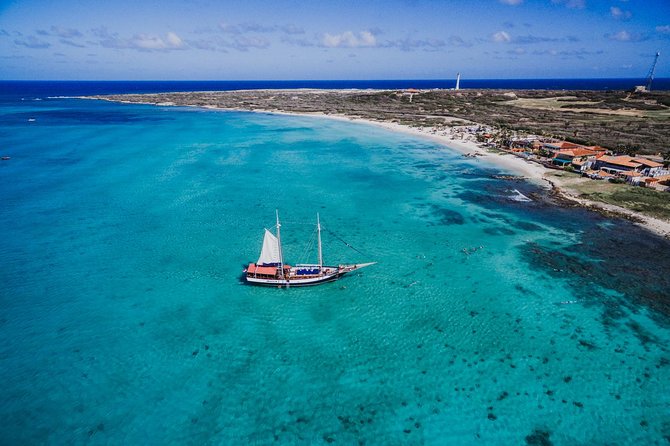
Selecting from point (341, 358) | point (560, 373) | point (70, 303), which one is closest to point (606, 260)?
point (560, 373)

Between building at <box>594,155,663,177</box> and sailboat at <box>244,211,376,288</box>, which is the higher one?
building at <box>594,155,663,177</box>

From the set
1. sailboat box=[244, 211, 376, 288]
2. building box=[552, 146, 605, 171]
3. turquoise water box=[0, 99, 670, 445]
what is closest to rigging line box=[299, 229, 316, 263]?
turquoise water box=[0, 99, 670, 445]

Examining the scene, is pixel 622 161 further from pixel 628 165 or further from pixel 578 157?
pixel 578 157

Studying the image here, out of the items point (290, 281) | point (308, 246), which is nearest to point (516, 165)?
point (308, 246)

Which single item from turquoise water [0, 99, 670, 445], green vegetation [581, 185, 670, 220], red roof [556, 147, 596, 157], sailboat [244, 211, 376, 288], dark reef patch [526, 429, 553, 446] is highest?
red roof [556, 147, 596, 157]

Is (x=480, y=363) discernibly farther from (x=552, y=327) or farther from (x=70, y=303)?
(x=70, y=303)

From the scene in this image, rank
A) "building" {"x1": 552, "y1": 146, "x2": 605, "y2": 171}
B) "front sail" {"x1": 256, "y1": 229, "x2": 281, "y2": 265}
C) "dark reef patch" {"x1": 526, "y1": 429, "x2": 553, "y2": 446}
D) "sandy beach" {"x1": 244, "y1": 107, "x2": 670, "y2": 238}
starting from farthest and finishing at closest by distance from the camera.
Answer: "building" {"x1": 552, "y1": 146, "x2": 605, "y2": 171} → "sandy beach" {"x1": 244, "y1": 107, "x2": 670, "y2": 238} → "front sail" {"x1": 256, "y1": 229, "x2": 281, "y2": 265} → "dark reef patch" {"x1": 526, "y1": 429, "x2": 553, "y2": 446}

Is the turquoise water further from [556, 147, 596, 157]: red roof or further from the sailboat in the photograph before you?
[556, 147, 596, 157]: red roof
